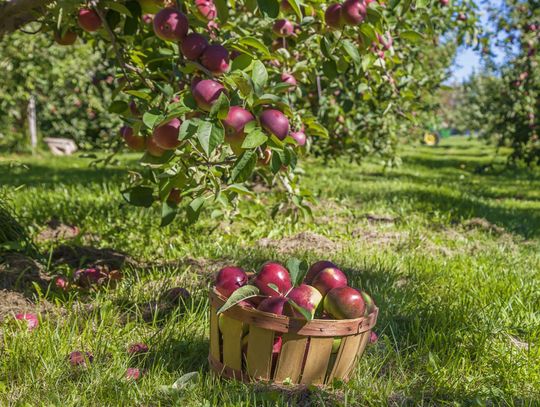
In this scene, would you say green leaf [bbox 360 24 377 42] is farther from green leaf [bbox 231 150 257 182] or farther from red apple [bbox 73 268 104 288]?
red apple [bbox 73 268 104 288]

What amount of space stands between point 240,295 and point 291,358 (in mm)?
245

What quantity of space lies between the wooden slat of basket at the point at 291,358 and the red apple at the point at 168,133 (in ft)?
2.30

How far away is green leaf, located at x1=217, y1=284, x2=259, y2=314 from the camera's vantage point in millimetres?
1690

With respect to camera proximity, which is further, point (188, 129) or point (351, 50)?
point (351, 50)

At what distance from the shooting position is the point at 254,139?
1589mm

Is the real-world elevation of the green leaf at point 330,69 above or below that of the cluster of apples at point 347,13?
below

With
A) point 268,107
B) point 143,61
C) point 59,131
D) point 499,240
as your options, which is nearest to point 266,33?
point 143,61

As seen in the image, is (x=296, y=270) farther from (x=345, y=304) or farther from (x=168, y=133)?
(x=168, y=133)

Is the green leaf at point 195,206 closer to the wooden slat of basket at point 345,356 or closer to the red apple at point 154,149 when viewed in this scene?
the red apple at point 154,149

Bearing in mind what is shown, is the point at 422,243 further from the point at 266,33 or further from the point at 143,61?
the point at 143,61

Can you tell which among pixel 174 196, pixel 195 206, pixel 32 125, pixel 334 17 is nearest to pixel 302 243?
pixel 174 196

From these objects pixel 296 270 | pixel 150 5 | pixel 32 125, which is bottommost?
pixel 32 125

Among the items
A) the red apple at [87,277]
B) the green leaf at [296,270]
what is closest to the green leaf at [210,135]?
the green leaf at [296,270]

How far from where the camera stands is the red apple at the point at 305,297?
1780 mm
